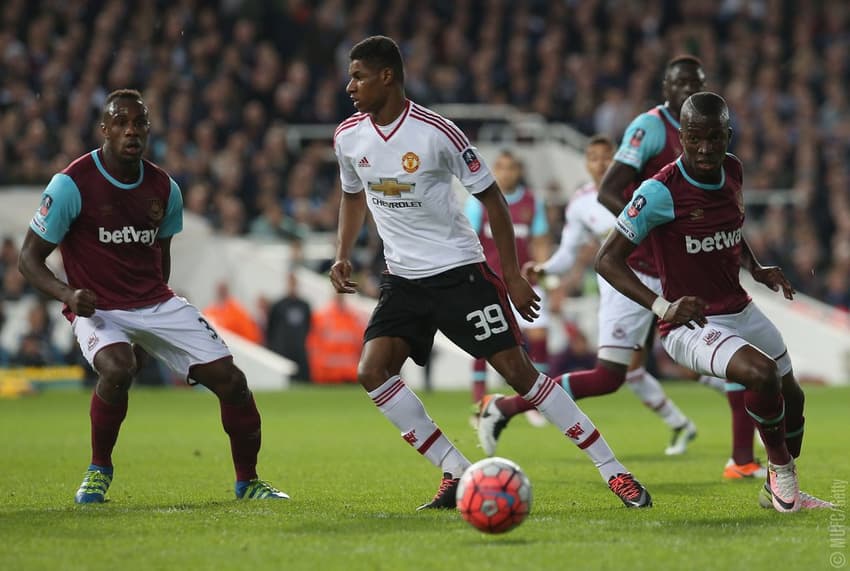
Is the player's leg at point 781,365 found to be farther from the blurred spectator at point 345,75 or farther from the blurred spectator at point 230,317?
the blurred spectator at point 230,317

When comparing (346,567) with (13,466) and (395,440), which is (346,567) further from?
(395,440)

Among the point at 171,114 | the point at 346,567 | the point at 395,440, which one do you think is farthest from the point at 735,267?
the point at 171,114

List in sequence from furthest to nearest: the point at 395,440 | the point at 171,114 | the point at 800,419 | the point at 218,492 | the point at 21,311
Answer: the point at 171,114
the point at 21,311
the point at 395,440
the point at 218,492
the point at 800,419

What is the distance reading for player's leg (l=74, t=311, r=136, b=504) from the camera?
812 cm

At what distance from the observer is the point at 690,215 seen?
7664mm

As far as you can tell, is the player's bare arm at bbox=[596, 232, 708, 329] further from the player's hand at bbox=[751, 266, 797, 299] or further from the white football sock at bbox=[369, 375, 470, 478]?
the white football sock at bbox=[369, 375, 470, 478]

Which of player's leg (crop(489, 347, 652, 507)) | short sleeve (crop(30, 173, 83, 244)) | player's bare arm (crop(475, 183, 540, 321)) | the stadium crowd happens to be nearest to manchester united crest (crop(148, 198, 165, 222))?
short sleeve (crop(30, 173, 83, 244))

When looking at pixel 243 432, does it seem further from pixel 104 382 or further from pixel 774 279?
pixel 774 279

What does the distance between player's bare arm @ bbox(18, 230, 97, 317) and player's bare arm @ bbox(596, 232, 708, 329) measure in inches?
108

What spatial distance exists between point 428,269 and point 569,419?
111 centimetres

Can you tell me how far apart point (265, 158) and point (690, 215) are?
1690cm

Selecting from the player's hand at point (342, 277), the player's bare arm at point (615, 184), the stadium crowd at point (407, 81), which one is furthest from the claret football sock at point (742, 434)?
the stadium crowd at point (407, 81)

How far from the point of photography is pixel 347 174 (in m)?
8.08

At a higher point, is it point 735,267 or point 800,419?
point 735,267
